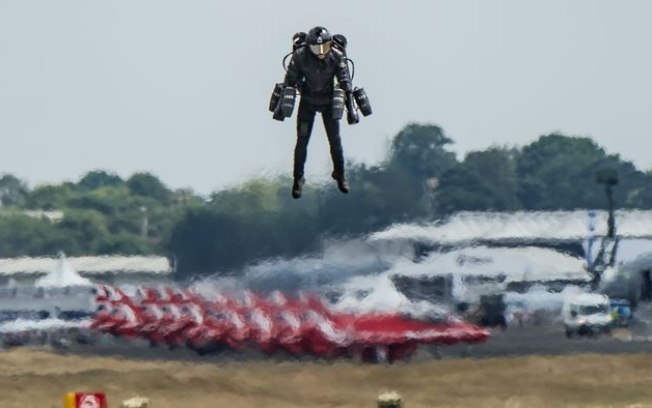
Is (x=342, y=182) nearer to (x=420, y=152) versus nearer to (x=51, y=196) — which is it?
(x=420, y=152)

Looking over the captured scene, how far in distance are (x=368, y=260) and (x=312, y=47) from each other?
40.6m

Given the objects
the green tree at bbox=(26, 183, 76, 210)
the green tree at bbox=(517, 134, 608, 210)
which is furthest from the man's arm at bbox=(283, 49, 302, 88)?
the green tree at bbox=(26, 183, 76, 210)

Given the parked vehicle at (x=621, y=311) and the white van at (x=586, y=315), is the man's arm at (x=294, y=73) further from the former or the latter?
the parked vehicle at (x=621, y=311)

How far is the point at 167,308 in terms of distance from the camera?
7775 cm

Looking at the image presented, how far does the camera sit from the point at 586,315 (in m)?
79.0

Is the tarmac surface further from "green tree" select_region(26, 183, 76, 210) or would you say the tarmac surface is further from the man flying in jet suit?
the man flying in jet suit

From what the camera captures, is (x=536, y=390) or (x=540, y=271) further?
(x=540, y=271)

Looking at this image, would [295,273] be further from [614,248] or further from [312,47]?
[312,47]

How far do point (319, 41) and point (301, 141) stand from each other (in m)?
2.35

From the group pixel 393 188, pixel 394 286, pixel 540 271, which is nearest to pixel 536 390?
pixel 393 188

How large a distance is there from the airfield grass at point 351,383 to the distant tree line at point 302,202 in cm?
397

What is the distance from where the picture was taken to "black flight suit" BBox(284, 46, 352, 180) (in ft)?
97.9

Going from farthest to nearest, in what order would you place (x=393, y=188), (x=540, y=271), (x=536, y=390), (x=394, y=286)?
(x=540, y=271) < (x=394, y=286) < (x=393, y=188) < (x=536, y=390)

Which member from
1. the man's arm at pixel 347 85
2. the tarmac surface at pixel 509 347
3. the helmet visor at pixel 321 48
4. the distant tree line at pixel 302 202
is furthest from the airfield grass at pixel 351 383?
the helmet visor at pixel 321 48
